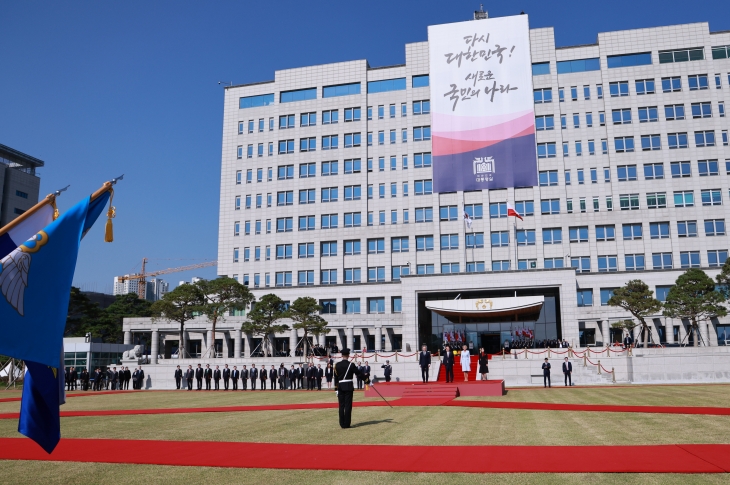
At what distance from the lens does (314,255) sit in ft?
245

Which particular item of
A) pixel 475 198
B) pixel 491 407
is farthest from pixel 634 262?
pixel 491 407

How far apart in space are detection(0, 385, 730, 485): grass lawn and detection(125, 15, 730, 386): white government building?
37.2 m

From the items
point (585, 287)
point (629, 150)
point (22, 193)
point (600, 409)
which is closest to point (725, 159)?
point (629, 150)

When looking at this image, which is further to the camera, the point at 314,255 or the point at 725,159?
the point at 314,255

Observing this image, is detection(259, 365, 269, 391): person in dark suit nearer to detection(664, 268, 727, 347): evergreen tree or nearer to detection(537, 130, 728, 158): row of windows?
detection(664, 268, 727, 347): evergreen tree

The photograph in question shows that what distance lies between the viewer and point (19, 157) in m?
119

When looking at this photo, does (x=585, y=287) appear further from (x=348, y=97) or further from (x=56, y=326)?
(x=56, y=326)

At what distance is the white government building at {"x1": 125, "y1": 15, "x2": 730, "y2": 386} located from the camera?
211 feet

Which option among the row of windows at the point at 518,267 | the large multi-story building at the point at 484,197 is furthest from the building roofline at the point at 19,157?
the row of windows at the point at 518,267

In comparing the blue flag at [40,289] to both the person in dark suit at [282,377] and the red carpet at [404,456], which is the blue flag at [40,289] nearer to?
the red carpet at [404,456]

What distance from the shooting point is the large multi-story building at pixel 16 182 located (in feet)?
372

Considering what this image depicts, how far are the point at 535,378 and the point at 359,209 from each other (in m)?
37.4

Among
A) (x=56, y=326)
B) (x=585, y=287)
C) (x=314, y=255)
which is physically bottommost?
(x=56, y=326)

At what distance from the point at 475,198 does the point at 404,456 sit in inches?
2386
